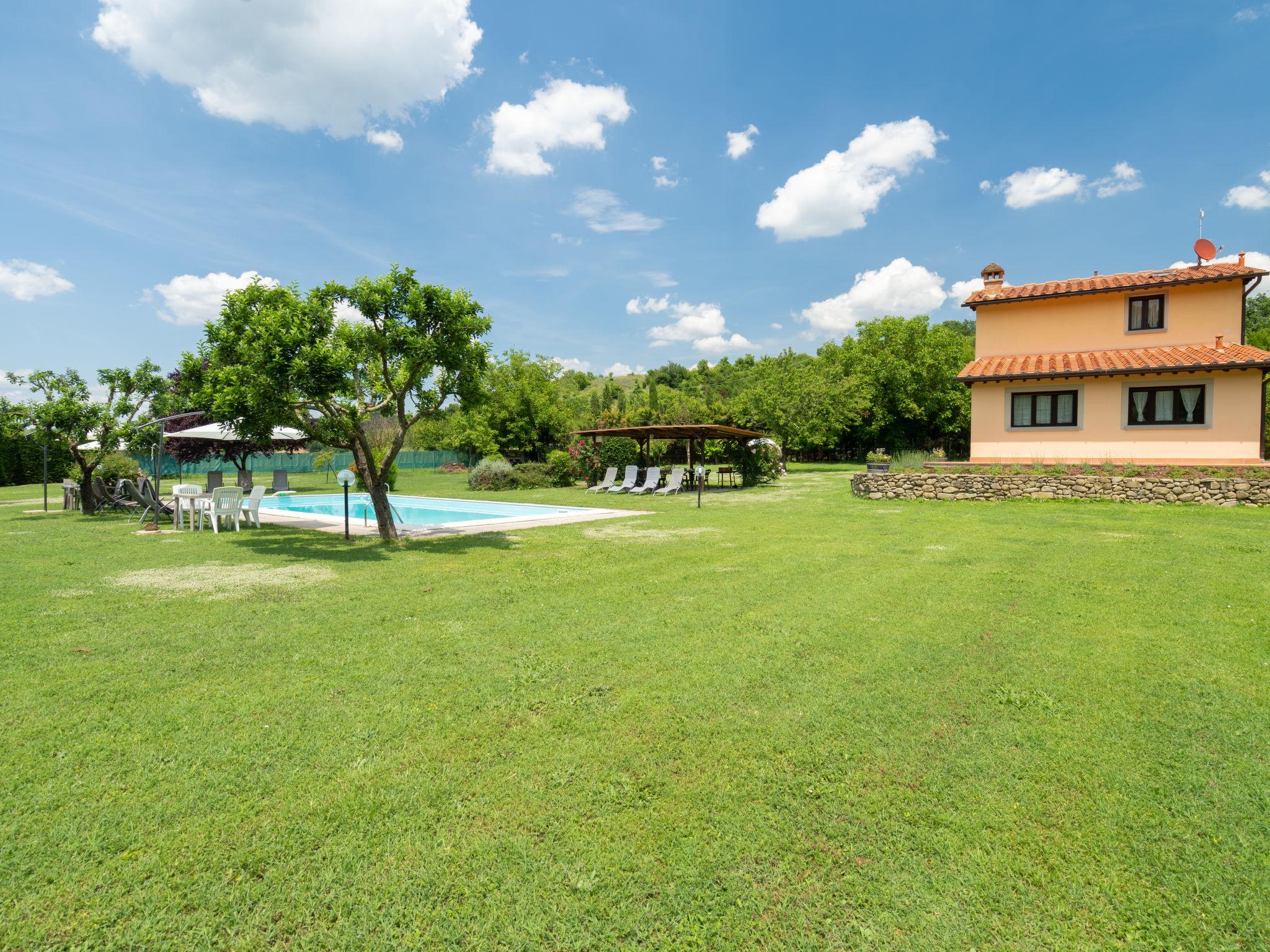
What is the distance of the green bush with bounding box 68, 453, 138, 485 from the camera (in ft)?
55.9

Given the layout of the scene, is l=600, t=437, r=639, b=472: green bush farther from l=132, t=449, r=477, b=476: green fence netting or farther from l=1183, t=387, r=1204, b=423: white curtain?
l=1183, t=387, r=1204, b=423: white curtain

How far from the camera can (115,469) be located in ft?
58.2

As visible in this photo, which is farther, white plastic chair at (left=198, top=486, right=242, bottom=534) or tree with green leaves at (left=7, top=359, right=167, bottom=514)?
tree with green leaves at (left=7, top=359, right=167, bottom=514)

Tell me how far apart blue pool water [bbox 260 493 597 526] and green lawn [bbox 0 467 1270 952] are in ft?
26.1

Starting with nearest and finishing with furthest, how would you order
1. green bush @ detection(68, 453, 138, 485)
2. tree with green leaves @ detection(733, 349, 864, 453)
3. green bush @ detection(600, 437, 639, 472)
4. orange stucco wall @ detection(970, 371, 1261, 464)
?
orange stucco wall @ detection(970, 371, 1261, 464) → green bush @ detection(68, 453, 138, 485) → green bush @ detection(600, 437, 639, 472) → tree with green leaves @ detection(733, 349, 864, 453)

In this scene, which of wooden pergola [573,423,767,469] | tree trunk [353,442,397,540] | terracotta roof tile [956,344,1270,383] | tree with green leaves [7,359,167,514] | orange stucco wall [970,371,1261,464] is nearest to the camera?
tree trunk [353,442,397,540]

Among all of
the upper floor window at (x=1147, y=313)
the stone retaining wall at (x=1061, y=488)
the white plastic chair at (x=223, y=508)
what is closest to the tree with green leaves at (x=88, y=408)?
the white plastic chair at (x=223, y=508)

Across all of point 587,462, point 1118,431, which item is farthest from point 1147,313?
point 587,462

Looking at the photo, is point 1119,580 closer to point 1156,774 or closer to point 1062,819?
point 1156,774

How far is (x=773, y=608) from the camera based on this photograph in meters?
5.50

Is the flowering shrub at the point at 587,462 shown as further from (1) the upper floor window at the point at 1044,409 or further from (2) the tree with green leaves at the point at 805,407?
(1) the upper floor window at the point at 1044,409

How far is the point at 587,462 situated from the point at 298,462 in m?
26.6

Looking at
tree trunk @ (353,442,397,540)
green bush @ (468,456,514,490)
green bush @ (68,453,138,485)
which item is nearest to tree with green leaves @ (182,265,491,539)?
tree trunk @ (353,442,397,540)

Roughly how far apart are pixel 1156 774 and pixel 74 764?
4.94 metres
